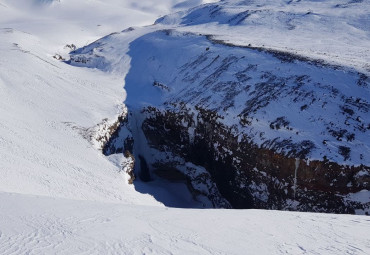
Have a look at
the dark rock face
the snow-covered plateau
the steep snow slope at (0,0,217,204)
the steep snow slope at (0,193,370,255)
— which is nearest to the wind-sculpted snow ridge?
the snow-covered plateau

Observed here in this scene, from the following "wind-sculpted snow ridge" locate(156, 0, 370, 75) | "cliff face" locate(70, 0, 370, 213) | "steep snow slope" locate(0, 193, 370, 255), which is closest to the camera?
"steep snow slope" locate(0, 193, 370, 255)

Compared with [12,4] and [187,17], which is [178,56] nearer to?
[187,17]

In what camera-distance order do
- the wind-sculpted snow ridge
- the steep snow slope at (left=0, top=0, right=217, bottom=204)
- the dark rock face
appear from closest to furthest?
the dark rock face
the steep snow slope at (left=0, top=0, right=217, bottom=204)
the wind-sculpted snow ridge

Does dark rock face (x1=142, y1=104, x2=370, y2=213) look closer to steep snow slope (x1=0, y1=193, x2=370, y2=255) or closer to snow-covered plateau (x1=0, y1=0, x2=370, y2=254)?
snow-covered plateau (x1=0, y1=0, x2=370, y2=254)

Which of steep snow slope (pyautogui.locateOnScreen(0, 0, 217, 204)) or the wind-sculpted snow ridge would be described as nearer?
steep snow slope (pyautogui.locateOnScreen(0, 0, 217, 204))

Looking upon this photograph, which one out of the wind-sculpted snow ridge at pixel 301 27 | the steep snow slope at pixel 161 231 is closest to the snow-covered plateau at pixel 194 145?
the steep snow slope at pixel 161 231

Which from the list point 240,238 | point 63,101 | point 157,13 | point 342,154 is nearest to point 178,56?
point 63,101
